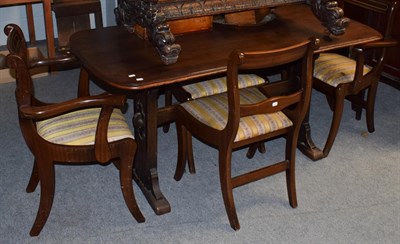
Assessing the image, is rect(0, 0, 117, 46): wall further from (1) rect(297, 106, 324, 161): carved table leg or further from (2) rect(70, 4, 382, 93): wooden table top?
(1) rect(297, 106, 324, 161): carved table leg

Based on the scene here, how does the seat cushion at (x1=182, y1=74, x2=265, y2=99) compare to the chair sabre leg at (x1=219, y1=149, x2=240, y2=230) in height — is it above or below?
above

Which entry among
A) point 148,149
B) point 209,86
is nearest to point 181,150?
point 148,149

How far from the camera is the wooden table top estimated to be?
7.67ft

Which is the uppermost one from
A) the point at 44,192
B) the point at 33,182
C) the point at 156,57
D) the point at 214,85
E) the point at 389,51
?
the point at 156,57

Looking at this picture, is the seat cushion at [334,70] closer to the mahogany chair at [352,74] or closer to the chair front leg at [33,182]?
the mahogany chair at [352,74]

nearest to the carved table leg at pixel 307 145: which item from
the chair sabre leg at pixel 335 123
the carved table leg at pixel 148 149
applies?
the chair sabre leg at pixel 335 123

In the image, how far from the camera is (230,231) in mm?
2576

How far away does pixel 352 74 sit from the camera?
10.4 feet

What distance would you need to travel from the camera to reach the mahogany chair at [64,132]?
2.25 meters

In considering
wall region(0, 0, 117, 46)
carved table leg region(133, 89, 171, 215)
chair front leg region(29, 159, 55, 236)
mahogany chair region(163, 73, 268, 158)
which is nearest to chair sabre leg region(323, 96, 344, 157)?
mahogany chair region(163, 73, 268, 158)

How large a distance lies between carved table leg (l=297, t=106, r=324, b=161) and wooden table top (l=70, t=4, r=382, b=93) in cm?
56

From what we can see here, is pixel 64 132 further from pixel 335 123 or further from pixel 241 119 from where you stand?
pixel 335 123

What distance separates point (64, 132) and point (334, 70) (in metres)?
1.60

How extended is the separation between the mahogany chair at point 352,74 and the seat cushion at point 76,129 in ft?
4.03
